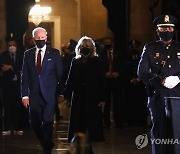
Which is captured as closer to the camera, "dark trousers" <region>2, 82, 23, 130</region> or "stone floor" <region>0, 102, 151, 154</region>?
"stone floor" <region>0, 102, 151, 154</region>

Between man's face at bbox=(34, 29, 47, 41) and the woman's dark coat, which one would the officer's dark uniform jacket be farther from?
man's face at bbox=(34, 29, 47, 41)

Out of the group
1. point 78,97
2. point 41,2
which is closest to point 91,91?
point 78,97

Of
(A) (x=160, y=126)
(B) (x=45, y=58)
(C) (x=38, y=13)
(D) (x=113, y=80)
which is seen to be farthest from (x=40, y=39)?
(C) (x=38, y=13)

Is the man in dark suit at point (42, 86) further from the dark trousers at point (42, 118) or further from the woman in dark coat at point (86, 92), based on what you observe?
the woman in dark coat at point (86, 92)

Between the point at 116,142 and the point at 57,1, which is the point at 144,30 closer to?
the point at 116,142

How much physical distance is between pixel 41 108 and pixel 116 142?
283 centimetres

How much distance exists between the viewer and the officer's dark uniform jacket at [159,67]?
10.1 metres

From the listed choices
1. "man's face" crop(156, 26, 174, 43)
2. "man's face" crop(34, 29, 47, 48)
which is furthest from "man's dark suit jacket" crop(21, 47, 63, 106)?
"man's face" crop(156, 26, 174, 43)

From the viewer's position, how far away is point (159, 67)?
10.2 meters

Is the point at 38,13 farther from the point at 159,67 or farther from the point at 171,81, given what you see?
the point at 171,81

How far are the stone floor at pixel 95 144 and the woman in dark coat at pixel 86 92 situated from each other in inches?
22.5

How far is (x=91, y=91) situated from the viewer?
12.7 meters

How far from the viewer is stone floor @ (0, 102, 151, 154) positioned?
13.5m

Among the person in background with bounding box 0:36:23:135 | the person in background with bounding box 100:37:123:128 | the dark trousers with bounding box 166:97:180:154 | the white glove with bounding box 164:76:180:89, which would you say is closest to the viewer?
the white glove with bounding box 164:76:180:89
